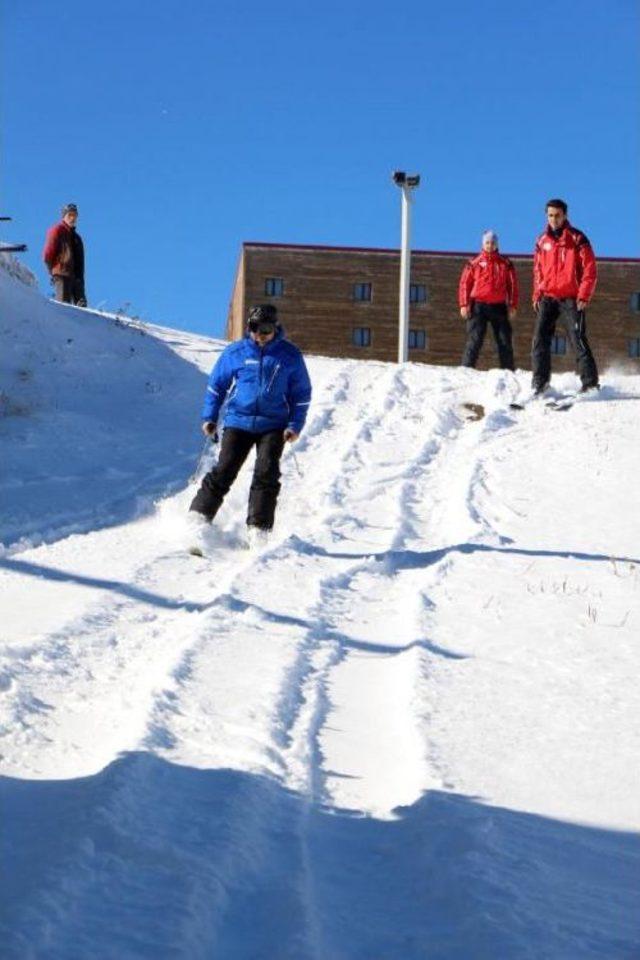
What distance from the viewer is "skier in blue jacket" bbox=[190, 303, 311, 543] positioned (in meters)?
7.89

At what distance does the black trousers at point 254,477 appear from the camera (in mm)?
7684

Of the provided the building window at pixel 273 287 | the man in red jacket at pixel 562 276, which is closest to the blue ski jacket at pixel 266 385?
the man in red jacket at pixel 562 276

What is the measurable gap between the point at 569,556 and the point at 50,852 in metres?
5.10

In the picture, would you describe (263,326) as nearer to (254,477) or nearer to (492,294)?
(254,477)

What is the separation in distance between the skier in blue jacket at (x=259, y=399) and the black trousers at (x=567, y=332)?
13.2ft

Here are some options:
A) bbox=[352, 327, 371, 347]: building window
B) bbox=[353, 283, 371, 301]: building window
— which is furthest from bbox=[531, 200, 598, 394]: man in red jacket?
bbox=[352, 327, 371, 347]: building window

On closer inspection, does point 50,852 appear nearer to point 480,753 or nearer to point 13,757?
point 13,757

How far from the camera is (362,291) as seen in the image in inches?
1861

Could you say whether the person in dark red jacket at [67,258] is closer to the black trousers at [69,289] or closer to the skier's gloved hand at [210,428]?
the black trousers at [69,289]

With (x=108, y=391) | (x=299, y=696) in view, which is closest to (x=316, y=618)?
(x=299, y=696)

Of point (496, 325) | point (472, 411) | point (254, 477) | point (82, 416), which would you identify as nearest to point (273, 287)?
point (496, 325)

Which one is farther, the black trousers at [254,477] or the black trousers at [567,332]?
the black trousers at [567,332]

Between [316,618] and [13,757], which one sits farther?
[316,618]

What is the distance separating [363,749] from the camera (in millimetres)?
3746
